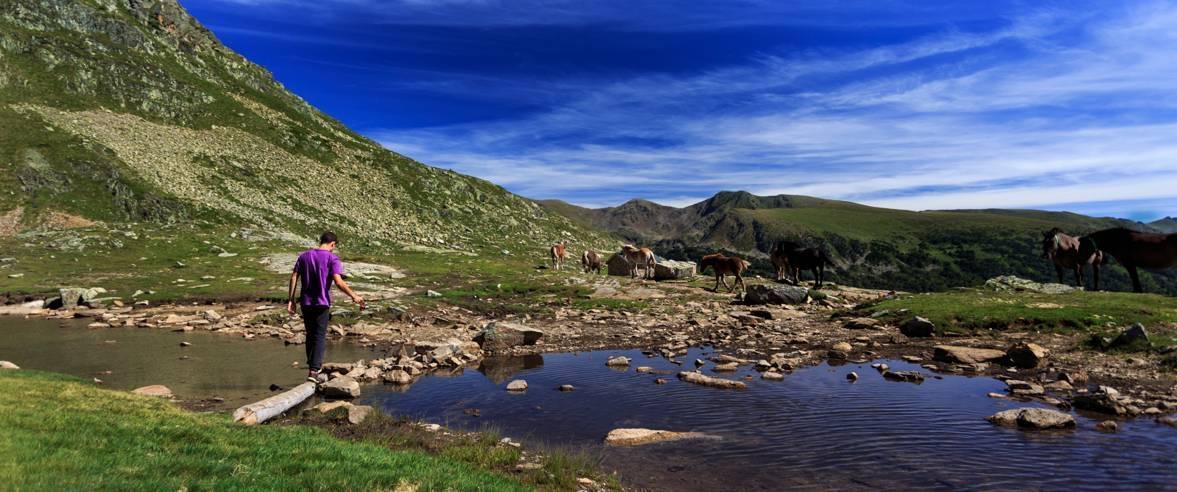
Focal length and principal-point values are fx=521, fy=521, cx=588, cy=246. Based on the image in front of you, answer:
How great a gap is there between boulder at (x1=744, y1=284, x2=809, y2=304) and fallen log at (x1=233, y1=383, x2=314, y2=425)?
24.1 metres

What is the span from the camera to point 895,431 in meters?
10.4

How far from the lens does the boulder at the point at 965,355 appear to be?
53.1 feet

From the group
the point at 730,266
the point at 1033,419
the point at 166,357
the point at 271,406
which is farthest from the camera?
the point at 730,266

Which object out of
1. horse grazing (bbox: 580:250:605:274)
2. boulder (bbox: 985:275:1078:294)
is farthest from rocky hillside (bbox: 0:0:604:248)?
boulder (bbox: 985:275:1078:294)

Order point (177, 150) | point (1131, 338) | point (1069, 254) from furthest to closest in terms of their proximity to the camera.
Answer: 1. point (177, 150)
2. point (1069, 254)
3. point (1131, 338)

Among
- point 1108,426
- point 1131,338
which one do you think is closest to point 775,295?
point 1131,338

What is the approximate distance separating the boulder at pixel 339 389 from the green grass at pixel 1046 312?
21417 millimetres

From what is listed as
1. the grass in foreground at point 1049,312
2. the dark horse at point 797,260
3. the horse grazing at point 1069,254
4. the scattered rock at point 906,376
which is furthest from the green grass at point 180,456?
the horse grazing at point 1069,254

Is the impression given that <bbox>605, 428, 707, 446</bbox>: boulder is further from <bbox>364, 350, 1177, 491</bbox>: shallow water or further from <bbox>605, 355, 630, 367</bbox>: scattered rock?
<bbox>605, 355, 630, 367</bbox>: scattered rock

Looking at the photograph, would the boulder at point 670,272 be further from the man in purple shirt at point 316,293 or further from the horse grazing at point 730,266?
the man in purple shirt at point 316,293

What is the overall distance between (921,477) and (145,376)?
1963 cm

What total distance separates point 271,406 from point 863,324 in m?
22.1

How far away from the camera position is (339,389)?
1341 centimetres

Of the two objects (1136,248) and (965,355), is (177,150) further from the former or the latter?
(1136,248)
